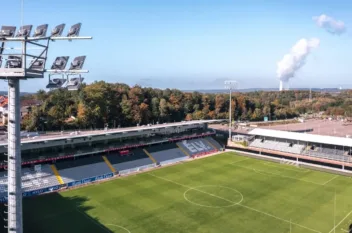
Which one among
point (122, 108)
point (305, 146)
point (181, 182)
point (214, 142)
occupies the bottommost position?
point (181, 182)

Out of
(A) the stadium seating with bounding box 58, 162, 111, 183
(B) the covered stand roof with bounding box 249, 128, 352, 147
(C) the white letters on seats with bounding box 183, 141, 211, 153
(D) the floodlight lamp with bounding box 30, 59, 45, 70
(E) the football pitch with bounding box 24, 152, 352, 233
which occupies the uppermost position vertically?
(D) the floodlight lamp with bounding box 30, 59, 45, 70

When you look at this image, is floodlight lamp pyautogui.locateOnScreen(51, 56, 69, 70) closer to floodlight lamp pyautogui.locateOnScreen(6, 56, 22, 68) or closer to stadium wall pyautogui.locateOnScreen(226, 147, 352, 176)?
floodlight lamp pyautogui.locateOnScreen(6, 56, 22, 68)

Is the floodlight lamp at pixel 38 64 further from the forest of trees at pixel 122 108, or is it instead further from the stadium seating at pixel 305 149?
the forest of trees at pixel 122 108

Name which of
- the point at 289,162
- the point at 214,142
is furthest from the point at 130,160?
the point at 289,162

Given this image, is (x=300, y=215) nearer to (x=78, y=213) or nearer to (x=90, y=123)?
(x=78, y=213)

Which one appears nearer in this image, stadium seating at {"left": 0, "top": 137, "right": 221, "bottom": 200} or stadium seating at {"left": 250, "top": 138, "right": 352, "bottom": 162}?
stadium seating at {"left": 0, "top": 137, "right": 221, "bottom": 200}

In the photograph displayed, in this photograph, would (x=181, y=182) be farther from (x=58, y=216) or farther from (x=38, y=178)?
(x=38, y=178)

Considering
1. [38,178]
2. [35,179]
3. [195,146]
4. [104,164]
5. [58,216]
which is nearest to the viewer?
[58,216]

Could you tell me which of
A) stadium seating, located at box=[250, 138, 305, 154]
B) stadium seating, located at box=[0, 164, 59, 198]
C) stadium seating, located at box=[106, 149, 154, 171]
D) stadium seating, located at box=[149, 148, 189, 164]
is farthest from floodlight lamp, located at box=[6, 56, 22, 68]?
stadium seating, located at box=[250, 138, 305, 154]
